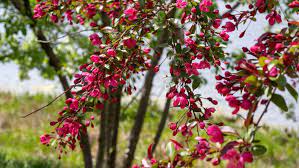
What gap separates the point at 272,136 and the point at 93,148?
13.1 ft

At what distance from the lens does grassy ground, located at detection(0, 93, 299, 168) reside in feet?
21.6

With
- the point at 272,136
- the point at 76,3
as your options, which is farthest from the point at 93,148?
the point at 76,3

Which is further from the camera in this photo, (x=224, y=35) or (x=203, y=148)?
(x=224, y=35)

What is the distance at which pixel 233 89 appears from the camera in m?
1.54

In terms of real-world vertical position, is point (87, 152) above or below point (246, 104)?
below

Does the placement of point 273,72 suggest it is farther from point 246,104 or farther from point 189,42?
point 189,42

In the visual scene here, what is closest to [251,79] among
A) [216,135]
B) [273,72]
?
[273,72]

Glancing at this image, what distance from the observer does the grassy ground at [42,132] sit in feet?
21.6

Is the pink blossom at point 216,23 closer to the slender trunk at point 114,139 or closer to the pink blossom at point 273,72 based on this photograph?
the pink blossom at point 273,72

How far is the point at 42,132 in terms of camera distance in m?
8.22

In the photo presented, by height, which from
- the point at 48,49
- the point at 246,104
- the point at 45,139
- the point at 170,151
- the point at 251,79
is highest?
the point at 251,79

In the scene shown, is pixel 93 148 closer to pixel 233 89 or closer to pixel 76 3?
pixel 76 3

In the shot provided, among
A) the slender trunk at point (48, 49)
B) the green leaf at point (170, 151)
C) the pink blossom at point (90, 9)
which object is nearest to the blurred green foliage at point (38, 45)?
the slender trunk at point (48, 49)

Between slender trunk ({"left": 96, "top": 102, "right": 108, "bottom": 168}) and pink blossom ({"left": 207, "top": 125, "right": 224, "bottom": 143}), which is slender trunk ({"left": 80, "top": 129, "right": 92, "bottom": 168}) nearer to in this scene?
slender trunk ({"left": 96, "top": 102, "right": 108, "bottom": 168})
